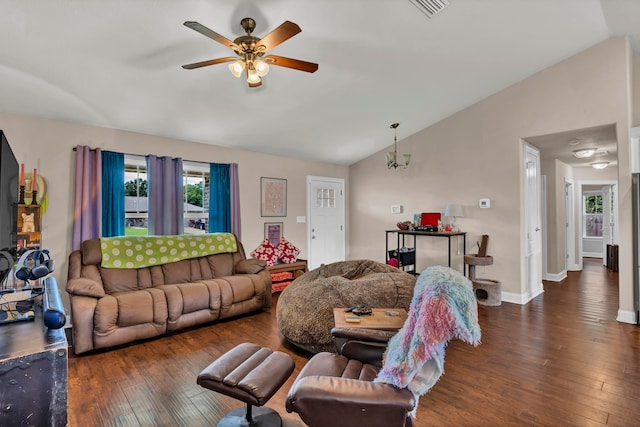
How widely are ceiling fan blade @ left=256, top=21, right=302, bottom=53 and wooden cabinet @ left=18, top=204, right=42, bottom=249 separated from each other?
2776mm

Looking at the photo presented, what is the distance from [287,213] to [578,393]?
447 cm

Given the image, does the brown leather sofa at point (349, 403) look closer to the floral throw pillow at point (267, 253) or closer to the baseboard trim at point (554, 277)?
the floral throw pillow at point (267, 253)

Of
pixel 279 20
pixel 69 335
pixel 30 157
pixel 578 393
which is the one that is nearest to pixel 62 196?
pixel 30 157

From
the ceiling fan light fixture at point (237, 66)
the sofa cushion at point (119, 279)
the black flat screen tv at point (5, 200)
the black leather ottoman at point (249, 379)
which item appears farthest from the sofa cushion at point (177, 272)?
the ceiling fan light fixture at point (237, 66)

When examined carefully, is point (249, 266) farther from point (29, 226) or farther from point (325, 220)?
point (325, 220)

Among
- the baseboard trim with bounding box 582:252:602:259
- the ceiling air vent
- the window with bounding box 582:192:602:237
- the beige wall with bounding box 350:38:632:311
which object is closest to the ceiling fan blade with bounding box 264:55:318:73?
the ceiling air vent

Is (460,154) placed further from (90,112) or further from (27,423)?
(27,423)

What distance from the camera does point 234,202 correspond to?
4.96 metres

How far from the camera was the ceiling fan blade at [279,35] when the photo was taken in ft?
6.75

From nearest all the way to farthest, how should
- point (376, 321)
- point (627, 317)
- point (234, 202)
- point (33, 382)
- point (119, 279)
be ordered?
point (33, 382) → point (376, 321) → point (119, 279) → point (627, 317) → point (234, 202)

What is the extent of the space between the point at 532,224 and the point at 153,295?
5.23 meters

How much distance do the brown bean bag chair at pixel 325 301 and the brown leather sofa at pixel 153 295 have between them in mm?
893

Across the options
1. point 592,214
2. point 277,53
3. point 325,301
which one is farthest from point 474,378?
point 592,214

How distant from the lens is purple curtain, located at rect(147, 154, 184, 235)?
4207mm
